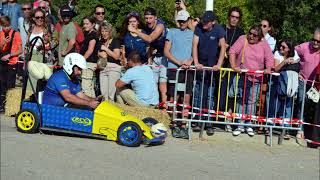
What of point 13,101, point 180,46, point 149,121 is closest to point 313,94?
point 180,46

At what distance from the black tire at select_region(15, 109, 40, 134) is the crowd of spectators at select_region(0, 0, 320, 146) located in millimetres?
608

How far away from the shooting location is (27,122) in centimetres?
969

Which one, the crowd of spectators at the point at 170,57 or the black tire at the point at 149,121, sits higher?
the crowd of spectators at the point at 170,57

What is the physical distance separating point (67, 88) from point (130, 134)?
134cm

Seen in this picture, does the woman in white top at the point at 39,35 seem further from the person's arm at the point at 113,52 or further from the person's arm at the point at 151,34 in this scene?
the person's arm at the point at 151,34

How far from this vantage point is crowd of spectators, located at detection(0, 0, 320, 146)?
10344 mm

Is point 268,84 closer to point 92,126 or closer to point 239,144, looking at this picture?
point 239,144

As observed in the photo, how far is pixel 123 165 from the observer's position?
318 inches

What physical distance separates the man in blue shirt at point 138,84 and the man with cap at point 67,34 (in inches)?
60.0

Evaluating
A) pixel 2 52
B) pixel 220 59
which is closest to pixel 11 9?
pixel 2 52

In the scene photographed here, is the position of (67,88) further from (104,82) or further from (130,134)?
(104,82)

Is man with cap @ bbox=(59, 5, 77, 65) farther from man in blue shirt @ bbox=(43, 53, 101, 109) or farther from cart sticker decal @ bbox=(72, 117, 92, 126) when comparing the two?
cart sticker decal @ bbox=(72, 117, 92, 126)

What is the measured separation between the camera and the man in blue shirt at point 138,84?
10547 mm

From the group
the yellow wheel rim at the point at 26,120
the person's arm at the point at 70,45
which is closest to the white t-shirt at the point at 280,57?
the person's arm at the point at 70,45
